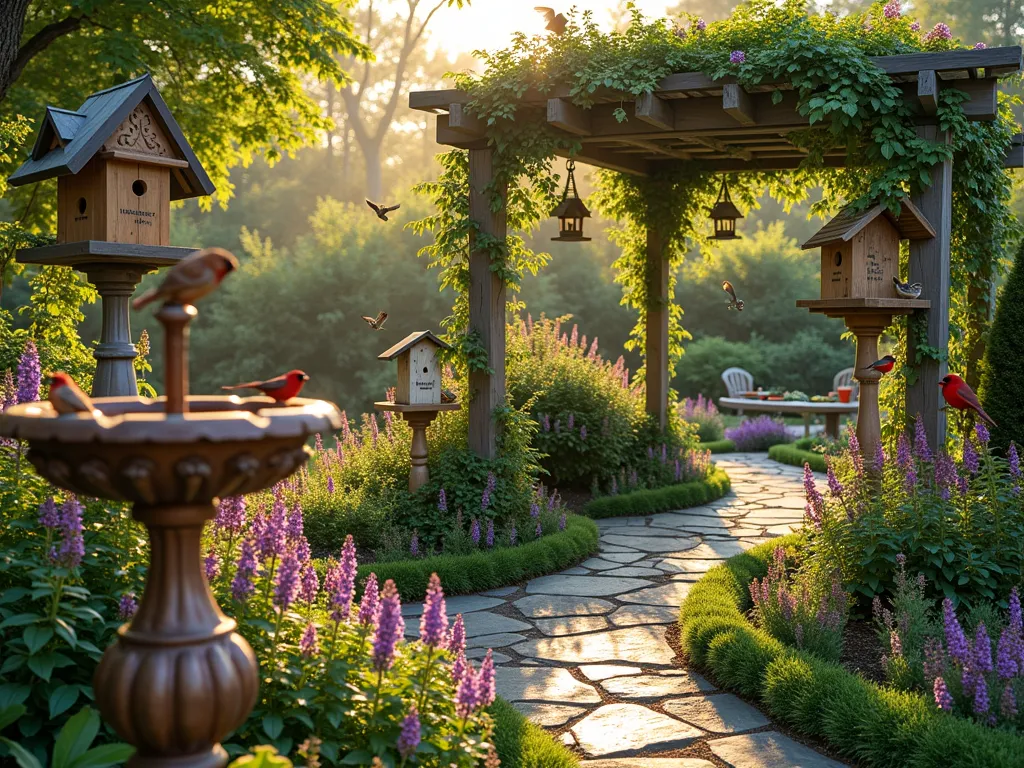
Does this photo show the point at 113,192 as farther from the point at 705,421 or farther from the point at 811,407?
the point at 705,421

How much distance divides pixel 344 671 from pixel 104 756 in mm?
705

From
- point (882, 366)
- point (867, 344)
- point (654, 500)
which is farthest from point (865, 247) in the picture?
point (654, 500)

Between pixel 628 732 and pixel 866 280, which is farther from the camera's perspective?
pixel 866 280

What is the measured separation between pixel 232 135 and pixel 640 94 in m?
6.16

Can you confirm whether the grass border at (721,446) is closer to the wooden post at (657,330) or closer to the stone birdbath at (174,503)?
the wooden post at (657,330)

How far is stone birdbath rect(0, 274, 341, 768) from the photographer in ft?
6.35

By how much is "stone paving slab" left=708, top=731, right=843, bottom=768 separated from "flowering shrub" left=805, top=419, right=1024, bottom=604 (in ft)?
4.83

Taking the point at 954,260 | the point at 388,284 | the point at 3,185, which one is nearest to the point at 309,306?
the point at 388,284

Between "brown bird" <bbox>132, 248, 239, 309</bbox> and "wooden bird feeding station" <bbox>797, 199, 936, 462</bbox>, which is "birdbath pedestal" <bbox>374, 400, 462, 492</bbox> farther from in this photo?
"brown bird" <bbox>132, 248, 239, 309</bbox>

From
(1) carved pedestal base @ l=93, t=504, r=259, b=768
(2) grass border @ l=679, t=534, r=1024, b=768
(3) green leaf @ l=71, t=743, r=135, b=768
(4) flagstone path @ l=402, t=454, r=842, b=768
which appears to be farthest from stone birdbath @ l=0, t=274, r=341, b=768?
(2) grass border @ l=679, t=534, r=1024, b=768

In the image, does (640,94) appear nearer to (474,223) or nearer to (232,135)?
(474,223)

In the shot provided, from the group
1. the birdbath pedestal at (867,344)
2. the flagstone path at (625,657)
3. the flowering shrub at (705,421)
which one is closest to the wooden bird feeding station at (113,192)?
the flagstone path at (625,657)

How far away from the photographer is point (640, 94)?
6.75 metres

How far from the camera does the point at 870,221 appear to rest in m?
5.92
